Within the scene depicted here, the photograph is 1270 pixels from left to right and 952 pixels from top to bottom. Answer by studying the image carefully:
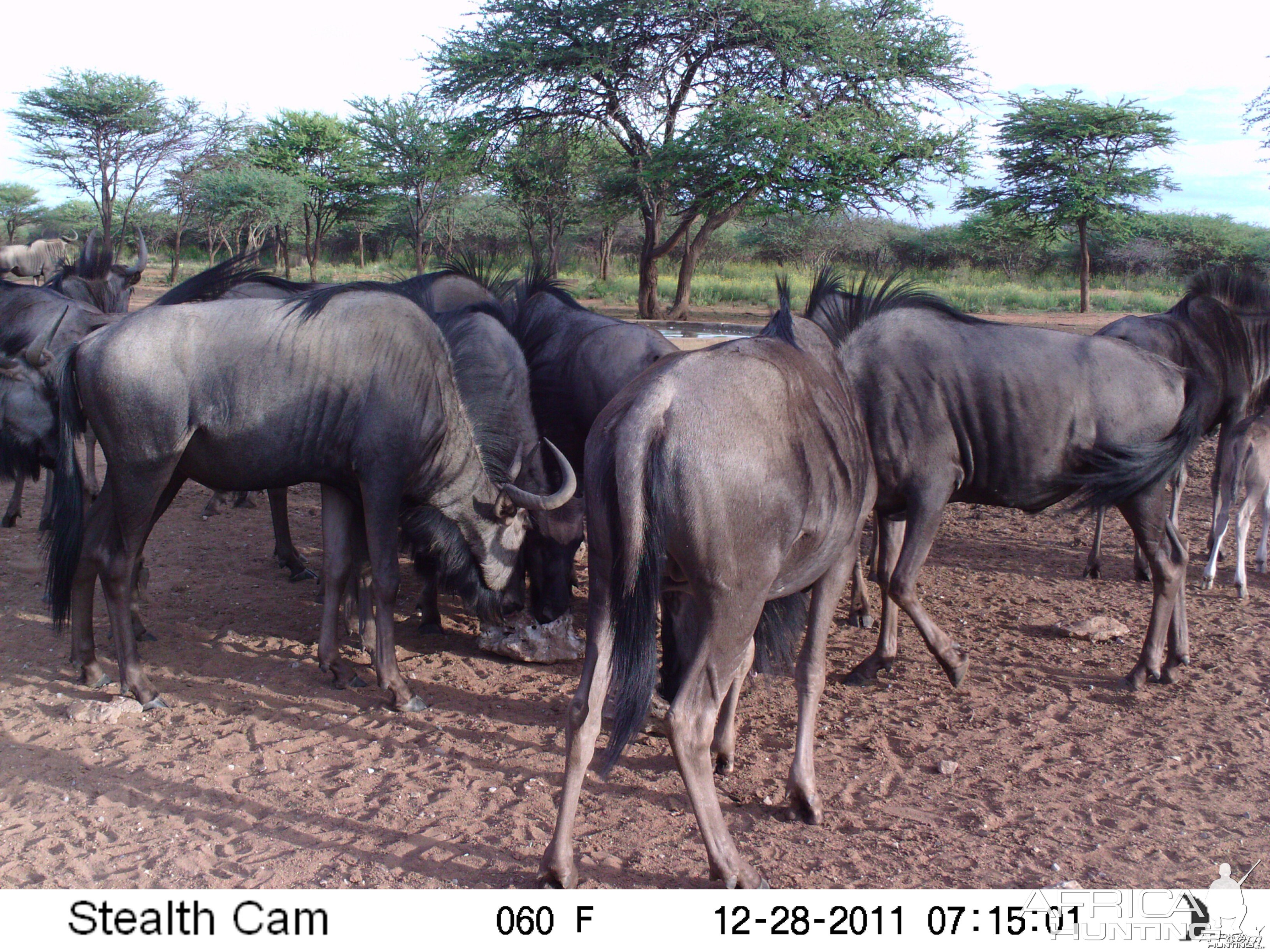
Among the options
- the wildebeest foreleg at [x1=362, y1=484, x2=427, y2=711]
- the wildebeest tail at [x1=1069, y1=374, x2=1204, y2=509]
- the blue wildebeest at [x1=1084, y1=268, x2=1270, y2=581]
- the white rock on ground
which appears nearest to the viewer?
the wildebeest foreleg at [x1=362, y1=484, x2=427, y2=711]

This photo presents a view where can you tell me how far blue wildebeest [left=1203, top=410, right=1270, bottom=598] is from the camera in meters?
6.18

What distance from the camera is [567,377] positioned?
5.72 meters

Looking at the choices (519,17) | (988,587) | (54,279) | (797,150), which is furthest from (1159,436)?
(519,17)

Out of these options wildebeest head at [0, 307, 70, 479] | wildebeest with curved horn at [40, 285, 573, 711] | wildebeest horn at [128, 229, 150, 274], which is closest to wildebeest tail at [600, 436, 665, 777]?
wildebeest with curved horn at [40, 285, 573, 711]

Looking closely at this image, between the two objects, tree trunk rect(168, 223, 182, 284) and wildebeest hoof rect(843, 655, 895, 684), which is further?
tree trunk rect(168, 223, 182, 284)

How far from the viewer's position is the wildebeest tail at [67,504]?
438cm

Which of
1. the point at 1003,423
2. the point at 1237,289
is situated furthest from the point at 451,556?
the point at 1237,289

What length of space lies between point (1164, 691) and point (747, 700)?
2.06 meters

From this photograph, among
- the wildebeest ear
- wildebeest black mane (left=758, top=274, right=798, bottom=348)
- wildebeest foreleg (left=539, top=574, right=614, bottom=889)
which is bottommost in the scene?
wildebeest foreleg (left=539, top=574, right=614, bottom=889)

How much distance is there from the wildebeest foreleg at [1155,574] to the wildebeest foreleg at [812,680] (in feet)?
6.36

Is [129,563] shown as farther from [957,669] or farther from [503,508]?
[957,669]

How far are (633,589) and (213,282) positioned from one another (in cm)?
339

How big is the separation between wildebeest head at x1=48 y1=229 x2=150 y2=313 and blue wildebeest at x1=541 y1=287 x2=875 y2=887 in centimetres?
738

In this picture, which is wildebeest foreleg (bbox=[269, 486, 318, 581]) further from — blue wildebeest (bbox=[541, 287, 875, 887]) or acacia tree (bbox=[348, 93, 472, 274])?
acacia tree (bbox=[348, 93, 472, 274])
